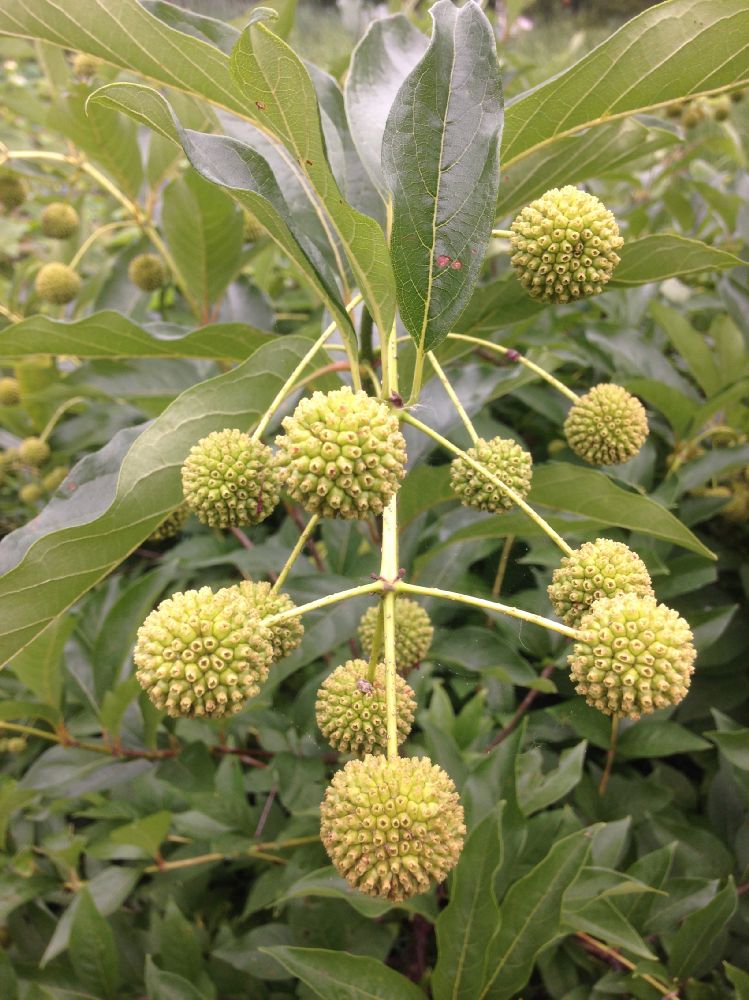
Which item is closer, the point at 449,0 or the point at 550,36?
the point at 449,0

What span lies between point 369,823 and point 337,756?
97 centimetres

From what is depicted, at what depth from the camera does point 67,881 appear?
1.87m

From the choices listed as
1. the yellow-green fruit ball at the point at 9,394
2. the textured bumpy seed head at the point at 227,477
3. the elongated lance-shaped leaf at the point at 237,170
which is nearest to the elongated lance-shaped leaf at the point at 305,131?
the elongated lance-shaped leaf at the point at 237,170

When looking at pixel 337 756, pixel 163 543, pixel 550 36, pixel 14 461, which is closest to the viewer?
pixel 337 756

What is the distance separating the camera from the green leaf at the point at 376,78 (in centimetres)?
131

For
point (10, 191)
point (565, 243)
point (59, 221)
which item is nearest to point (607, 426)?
point (565, 243)

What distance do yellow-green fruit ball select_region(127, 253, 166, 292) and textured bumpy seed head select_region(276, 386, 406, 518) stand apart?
171 cm

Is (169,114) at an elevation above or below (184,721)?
above

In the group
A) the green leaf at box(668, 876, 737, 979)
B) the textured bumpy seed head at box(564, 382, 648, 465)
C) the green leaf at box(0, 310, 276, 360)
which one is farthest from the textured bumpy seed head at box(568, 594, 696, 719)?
the green leaf at box(0, 310, 276, 360)

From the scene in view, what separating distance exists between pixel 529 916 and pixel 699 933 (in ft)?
1.50

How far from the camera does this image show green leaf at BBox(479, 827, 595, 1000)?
1.26 meters

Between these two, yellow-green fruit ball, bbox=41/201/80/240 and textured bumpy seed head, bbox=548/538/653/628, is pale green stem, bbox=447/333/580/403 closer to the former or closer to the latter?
textured bumpy seed head, bbox=548/538/653/628

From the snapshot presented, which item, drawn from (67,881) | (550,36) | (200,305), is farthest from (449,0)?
(550,36)

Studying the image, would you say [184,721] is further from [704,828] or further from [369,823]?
[704,828]
